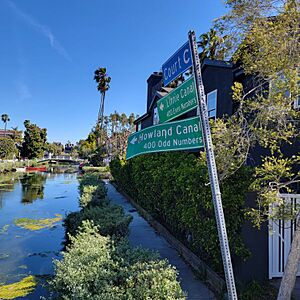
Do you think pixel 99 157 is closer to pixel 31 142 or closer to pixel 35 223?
pixel 31 142

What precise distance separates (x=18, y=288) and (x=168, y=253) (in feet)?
10.4

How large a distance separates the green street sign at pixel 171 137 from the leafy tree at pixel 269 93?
15.1 inches

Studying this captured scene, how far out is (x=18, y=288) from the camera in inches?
209

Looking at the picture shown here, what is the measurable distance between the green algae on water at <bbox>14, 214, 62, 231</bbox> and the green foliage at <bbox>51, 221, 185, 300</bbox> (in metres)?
7.72

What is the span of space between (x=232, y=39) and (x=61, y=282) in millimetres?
3394

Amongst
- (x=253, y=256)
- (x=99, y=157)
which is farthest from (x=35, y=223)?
(x=99, y=157)

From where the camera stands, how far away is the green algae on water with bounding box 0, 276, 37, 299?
4996 millimetres

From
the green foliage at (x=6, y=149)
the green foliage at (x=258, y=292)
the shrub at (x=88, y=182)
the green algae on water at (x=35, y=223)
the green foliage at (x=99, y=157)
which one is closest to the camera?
the green foliage at (x=258, y=292)

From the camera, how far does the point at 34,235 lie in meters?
9.32

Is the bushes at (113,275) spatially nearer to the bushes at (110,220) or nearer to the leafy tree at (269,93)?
the leafy tree at (269,93)

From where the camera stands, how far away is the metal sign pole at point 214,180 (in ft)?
6.59

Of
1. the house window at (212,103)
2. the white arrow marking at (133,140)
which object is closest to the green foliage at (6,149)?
the house window at (212,103)

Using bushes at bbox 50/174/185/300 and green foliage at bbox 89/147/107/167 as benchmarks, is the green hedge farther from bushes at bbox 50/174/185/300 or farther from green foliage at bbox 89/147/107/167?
green foliage at bbox 89/147/107/167

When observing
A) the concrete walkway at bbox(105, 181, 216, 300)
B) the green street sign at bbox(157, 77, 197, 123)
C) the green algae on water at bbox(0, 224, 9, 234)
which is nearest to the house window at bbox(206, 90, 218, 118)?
the concrete walkway at bbox(105, 181, 216, 300)
